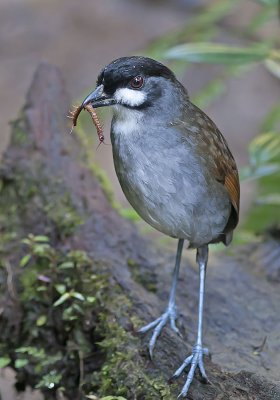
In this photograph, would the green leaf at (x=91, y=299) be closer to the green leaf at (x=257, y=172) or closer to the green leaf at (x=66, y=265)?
the green leaf at (x=66, y=265)

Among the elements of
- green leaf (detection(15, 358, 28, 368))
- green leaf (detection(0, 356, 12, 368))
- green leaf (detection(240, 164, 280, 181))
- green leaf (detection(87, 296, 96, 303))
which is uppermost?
green leaf (detection(240, 164, 280, 181))

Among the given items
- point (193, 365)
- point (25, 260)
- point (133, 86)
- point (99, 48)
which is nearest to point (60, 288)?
point (25, 260)

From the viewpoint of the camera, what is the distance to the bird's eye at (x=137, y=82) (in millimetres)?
3432

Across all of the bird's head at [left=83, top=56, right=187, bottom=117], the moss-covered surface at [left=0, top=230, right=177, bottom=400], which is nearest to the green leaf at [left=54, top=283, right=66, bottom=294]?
the moss-covered surface at [left=0, top=230, right=177, bottom=400]

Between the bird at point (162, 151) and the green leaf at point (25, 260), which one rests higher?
the bird at point (162, 151)

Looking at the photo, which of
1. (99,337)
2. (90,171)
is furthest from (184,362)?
(90,171)

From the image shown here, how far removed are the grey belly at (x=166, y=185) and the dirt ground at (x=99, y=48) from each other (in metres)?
5.09

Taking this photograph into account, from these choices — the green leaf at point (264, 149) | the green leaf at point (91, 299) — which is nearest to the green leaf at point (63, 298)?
the green leaf at point (91, 299)

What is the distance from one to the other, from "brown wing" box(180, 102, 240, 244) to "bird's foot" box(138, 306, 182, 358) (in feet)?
1.96

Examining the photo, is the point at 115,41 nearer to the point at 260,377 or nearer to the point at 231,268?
the point at 231,268

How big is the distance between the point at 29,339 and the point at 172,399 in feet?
3.72

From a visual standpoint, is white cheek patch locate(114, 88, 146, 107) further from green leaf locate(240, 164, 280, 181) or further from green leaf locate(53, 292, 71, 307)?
green leaf locate(240, 164, 280, 181)

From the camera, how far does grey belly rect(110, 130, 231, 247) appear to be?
11.3 feet

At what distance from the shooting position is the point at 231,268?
15.8ft
